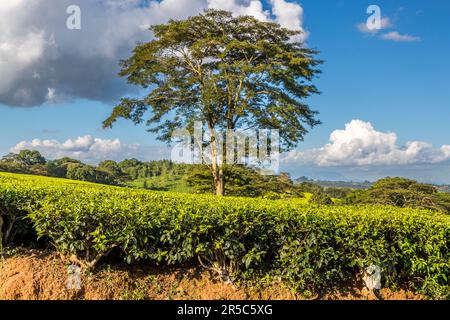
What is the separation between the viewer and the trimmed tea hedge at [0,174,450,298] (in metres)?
4.37

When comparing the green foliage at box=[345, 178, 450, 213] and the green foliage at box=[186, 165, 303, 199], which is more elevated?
the green foliage at box=[186, 165, 303, 199]

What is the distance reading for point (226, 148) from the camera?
1809 cm

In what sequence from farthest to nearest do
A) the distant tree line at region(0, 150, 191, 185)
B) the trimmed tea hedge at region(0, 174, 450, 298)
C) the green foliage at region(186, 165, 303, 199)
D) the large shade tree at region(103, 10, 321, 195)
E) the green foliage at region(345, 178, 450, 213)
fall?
the distant tree line at region(0, 150, 191, 185)
the green foliage at region(345, 178, 450, 213)
the green foliage at region(186, 165, 303, 199)
the large shade tree at region(103, 10, 321, 195)
the trimmed tea hedge at region(0, 174, 450, 298)

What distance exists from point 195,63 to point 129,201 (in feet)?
47.1

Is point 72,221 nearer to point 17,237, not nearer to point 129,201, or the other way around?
point 129,201

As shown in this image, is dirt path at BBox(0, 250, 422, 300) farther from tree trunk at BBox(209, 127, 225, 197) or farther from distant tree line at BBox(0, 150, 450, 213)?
tree trunk at BBox(209, 127, 225, 197)

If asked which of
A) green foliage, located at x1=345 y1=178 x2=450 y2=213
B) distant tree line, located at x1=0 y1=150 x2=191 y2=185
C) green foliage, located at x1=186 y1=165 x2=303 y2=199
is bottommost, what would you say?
green foliage, located at x1=345 y1=178 x2=450 y2=213

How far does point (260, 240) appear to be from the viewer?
459cm

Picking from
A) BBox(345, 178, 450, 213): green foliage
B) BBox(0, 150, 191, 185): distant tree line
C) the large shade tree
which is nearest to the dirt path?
the large shade tree

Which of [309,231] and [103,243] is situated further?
[309,231]

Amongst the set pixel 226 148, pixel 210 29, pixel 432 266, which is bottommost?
pixel 432 266

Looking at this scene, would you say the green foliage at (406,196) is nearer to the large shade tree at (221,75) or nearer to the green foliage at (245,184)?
the green foliage at (245,184)

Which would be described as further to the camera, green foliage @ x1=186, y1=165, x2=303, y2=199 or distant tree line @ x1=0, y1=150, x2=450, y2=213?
distant tree line @ x1=0, y1=150, x2=450, y2=213
